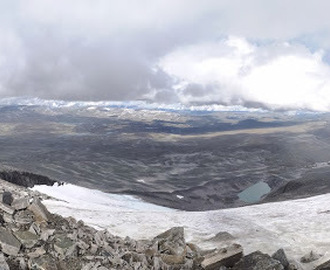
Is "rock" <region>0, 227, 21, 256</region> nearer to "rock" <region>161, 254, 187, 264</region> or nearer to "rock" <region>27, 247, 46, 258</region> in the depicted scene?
"rock" <region>27, 247, 46, 258</region>

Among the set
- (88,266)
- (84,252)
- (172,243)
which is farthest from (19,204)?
(172,243)

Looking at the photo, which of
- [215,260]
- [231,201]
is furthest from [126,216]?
[231,201]

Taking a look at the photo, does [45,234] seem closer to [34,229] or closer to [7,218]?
[34,229]

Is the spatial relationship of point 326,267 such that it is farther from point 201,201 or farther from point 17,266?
point 201,201

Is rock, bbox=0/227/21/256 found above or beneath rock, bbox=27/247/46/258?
above

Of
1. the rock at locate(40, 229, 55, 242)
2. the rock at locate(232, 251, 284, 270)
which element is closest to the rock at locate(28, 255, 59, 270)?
the rock at locate(40, 229, 55, 242)
